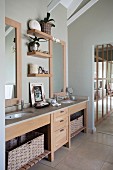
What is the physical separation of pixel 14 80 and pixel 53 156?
4.39 feet

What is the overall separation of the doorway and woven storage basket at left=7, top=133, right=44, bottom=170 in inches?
92.3

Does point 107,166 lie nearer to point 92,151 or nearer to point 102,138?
point 92,151

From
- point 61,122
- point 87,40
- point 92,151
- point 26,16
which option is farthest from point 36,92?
point 87,40

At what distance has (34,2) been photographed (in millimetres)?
2879

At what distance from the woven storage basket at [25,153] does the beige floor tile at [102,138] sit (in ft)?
4.68

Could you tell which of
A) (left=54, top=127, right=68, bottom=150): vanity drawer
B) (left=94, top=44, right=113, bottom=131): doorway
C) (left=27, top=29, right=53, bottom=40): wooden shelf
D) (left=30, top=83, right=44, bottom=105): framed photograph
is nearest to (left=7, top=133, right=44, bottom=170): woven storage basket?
(left=54, top=127, right=68, bottom=150): vanity drawer

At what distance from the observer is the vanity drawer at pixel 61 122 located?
2605mm

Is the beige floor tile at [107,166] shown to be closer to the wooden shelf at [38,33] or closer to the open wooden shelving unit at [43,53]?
the open wooden shelving unit at [43,53]

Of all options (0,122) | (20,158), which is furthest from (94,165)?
(0,122)

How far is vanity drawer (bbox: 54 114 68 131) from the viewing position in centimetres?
260

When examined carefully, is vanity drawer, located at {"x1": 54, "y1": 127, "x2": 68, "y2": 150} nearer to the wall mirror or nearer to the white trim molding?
the wall mirror

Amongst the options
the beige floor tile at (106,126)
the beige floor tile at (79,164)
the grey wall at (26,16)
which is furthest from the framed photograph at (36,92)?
the beige floor tile at (106,126)

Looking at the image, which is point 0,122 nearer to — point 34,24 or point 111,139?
point 34,24

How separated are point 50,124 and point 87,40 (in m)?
2.38
